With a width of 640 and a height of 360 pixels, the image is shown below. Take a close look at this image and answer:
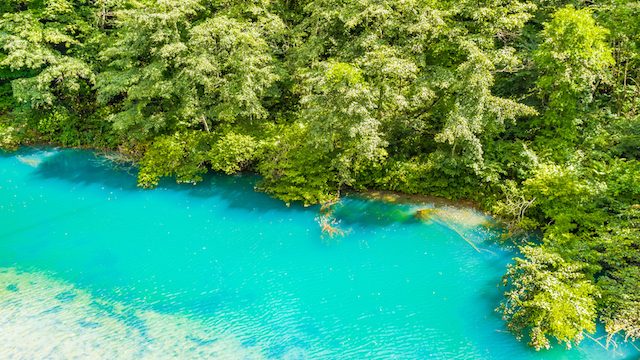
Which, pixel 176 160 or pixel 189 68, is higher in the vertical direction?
pixel 189 68

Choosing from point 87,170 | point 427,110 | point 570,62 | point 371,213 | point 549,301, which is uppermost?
point 570,62

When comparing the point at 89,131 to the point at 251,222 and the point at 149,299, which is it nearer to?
the point at 251,222

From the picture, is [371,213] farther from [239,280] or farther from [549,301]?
[549,301]

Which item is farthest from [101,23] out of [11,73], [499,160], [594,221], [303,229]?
[594,221]

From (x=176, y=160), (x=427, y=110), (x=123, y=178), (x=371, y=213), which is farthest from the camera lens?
(x=123, y=178)

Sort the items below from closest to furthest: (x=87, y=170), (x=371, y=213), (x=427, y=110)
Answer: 1. (x=371, y=213)
2. (x=427, y=110)
3. (x=87, y=170)

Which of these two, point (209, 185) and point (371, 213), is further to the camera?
point (209, 185)

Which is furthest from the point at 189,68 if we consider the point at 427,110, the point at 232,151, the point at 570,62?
the point at 570,62
